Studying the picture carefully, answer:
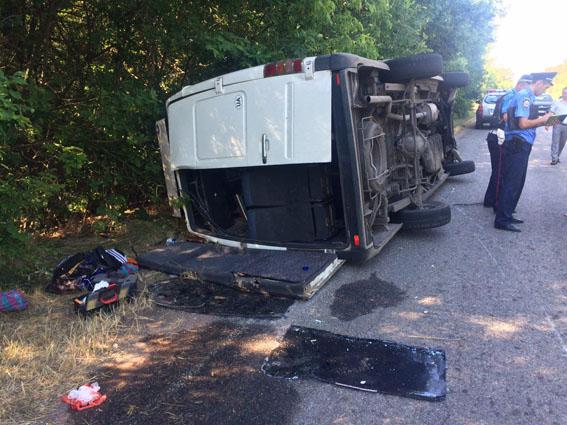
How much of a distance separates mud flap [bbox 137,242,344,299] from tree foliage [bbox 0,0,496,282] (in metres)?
1.39

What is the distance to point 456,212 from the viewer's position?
22.2 feet

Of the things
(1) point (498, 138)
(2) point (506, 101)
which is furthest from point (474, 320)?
(2) point (506, 101)

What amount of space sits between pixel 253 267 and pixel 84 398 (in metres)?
1.94

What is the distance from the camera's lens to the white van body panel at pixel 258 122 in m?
4.05

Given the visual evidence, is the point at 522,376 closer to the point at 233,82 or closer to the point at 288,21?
the point at 233,82

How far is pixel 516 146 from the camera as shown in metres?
5.65

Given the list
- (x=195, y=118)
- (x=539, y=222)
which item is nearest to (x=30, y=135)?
(x=195, y=118)

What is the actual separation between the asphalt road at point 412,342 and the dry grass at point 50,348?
29 cm

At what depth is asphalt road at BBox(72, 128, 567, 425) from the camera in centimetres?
256

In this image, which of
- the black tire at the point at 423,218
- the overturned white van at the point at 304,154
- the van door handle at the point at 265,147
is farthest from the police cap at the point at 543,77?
the van door handle at the point at 265,147

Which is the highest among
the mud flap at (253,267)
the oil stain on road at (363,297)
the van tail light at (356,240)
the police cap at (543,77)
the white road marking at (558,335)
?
the police cap at (543,77)

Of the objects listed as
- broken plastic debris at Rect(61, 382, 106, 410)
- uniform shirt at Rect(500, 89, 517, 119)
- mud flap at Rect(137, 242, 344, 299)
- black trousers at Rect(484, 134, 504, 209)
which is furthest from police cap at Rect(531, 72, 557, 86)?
broken plastic debris at Rect(61, 382, 106, 410)

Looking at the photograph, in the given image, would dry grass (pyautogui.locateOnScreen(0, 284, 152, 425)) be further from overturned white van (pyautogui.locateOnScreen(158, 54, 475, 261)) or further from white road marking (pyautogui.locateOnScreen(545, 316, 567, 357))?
white road marking (pyautogui.locateOnScreen(545, 316, 567, 357))

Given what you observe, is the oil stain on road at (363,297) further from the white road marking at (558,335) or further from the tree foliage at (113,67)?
the tree foliage at (113,67)
